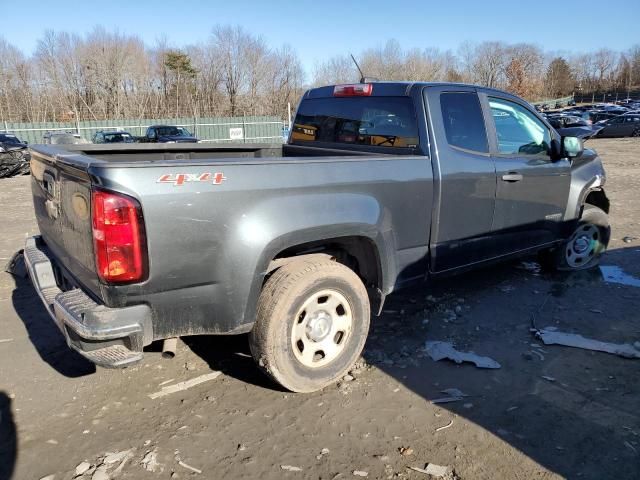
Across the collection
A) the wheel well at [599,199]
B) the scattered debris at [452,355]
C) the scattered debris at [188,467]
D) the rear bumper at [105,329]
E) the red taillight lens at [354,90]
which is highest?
the red taillight lens at [354,90]

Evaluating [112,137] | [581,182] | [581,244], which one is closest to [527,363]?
[581,182]

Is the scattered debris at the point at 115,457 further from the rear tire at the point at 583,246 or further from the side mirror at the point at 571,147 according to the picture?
the rear tire at the point at 583,246

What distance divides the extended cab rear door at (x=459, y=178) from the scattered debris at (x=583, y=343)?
2.71ft

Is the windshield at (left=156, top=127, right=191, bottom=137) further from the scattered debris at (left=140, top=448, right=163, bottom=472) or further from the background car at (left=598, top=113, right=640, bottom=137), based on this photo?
the background car at (left=598, top=113, right=640, bottom=137)

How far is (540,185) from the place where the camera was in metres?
4.70

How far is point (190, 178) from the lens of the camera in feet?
8.55

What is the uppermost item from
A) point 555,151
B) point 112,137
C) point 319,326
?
point 112,137

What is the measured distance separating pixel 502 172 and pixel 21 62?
1926 inches

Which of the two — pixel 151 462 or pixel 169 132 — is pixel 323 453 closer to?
pixel 151 462

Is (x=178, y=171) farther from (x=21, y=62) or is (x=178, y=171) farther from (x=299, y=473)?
(x=21, y=62)

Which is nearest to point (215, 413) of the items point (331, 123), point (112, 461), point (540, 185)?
point (112, 461)

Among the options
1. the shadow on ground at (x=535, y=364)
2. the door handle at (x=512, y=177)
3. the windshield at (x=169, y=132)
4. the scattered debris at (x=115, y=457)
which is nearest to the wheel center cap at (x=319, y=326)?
the shadow on ground at (x=535, y=364)

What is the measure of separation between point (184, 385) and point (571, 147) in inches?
160

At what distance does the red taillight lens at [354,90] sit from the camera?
163 inches
